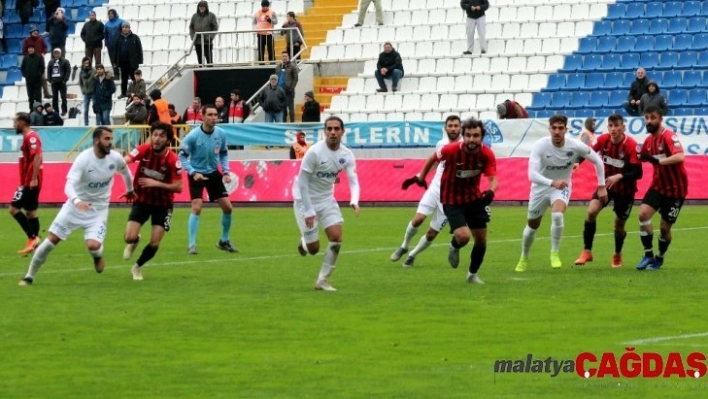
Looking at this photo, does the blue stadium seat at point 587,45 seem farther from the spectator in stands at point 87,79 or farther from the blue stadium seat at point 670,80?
the spectator in stands at point 87,79

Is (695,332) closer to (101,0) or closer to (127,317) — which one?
(127,317)

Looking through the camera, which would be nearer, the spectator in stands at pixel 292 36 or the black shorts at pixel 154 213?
the black shorts at pixel 154 213

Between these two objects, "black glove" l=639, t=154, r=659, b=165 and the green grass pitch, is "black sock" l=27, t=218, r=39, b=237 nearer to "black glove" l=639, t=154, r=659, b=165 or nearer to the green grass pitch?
the green grass pitch

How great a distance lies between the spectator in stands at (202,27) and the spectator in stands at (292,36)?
209 cm

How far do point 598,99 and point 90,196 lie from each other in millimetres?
21961

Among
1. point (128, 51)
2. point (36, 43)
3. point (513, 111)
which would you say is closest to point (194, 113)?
point (128, 51)

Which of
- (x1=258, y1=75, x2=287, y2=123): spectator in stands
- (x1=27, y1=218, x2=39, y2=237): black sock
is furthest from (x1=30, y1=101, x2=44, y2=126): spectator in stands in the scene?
(x1=27, y1=218, x2=39, y2=237): black sock

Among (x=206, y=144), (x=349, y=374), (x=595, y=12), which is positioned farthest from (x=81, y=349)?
(x=595, y=12)

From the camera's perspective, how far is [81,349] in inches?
476

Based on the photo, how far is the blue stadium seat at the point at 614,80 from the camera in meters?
37.5

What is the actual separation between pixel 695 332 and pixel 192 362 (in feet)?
13.8

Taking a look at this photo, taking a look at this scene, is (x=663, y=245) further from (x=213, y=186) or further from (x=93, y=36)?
(x=93, y=36)

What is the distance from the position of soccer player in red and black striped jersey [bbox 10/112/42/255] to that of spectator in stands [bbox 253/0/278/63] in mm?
19834

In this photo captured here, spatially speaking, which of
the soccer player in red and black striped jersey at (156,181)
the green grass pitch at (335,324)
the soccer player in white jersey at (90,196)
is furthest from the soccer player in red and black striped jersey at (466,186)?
the soccer player in white jersey at (90,196)
